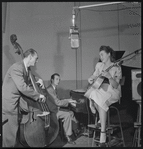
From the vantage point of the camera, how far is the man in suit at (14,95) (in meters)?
2.40

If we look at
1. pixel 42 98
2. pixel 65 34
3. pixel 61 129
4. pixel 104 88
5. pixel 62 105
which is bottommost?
pixel 61 129

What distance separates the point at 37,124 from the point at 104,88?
3.08 feet

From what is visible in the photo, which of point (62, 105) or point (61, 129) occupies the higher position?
point (62, 105)

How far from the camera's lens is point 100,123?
8.39 ft

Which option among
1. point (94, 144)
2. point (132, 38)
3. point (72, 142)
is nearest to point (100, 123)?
point (94, 144)

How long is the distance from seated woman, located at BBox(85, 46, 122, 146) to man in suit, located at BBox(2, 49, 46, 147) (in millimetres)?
647

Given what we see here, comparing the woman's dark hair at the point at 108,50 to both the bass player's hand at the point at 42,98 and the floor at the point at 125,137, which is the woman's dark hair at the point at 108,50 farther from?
the bass player's hand at the point at 42,98

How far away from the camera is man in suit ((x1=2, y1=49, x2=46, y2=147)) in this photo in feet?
7.86

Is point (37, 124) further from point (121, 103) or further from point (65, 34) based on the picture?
point (65, 34)

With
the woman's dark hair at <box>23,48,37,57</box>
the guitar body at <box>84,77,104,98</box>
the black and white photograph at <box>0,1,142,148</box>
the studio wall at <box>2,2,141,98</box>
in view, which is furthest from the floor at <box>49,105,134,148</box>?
the woman's dark hair at <box>23,48,37,57</box>

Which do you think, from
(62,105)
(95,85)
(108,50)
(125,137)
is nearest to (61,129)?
(62,105)

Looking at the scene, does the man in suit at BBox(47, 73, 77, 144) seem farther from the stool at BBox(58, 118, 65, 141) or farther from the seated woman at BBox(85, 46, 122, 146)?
the seated woman at BBox(85, 46, 122, 146)

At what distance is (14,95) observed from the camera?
8.08ft

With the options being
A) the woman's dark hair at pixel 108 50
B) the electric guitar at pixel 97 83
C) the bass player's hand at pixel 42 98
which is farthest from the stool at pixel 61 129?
the woman's dark hair at pixel 108 50
